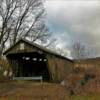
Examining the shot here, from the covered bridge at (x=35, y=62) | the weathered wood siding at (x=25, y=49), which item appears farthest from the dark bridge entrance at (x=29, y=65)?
the weathered wood siding at (x=25, y=49)

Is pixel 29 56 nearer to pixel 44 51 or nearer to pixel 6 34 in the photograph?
pixel 44 51

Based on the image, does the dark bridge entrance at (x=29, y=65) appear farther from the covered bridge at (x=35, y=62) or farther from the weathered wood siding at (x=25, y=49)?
the weathered wood siding at (x=25, y=49)

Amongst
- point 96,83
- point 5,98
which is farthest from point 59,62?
point 5,98

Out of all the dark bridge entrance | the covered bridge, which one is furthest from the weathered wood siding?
the dark bridge entrance

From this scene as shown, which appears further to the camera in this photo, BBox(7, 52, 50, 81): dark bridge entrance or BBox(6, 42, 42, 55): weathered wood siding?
BBox(7, 52, 50, 81): dark bridge entrance

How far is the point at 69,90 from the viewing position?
15.8m

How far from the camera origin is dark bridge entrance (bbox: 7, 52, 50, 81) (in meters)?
27.0

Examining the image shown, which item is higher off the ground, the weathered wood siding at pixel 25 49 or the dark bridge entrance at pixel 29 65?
the weathered wood siding at pixel 25 49

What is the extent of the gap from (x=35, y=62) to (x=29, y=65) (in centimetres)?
78

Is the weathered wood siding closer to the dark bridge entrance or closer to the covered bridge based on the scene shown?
the covered bridge

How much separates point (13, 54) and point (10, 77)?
8.14 ft

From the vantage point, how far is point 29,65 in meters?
29.0

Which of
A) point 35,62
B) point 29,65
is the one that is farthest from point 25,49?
point 35,62

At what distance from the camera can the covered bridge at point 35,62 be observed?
24.1 metres
